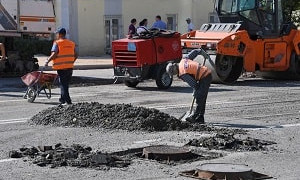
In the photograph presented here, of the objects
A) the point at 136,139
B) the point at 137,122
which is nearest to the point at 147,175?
the point at 136,139

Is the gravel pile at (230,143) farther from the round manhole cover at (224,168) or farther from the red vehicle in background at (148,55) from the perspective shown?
the red vehicle in background at (148,55)

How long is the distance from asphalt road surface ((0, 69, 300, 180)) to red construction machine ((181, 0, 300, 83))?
593 mm

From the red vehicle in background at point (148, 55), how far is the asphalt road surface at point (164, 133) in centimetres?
42

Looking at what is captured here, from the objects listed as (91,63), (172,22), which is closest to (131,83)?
(91,63)

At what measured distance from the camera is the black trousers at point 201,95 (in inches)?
504

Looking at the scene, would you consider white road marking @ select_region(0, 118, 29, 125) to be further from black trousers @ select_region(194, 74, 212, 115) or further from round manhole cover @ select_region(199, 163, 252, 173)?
round manhole cover @ select_region(199, 163, 252, 173)

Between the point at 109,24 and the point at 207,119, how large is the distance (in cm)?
2369

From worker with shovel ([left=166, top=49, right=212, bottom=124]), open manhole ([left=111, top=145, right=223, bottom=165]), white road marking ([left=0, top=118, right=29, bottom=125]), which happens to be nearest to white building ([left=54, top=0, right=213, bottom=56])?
white road marking ([left=0, top=118, right=29, bottom=125])

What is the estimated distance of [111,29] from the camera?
36625 millimetres

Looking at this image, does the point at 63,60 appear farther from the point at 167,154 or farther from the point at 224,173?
→ the point at 224,173

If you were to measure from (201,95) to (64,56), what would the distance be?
13.4 feet

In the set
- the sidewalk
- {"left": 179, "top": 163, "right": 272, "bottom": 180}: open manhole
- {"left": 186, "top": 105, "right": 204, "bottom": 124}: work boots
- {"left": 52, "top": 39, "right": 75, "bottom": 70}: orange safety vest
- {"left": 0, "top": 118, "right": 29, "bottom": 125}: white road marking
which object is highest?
{"left": 52, "top": 39, "right": 75, "bottom": 70}: orange safety vest

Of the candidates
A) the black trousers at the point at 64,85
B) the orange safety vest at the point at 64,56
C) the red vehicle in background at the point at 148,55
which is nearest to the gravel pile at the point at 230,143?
the black trousers at the point at 64,85

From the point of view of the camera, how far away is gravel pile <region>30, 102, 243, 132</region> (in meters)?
12.1
